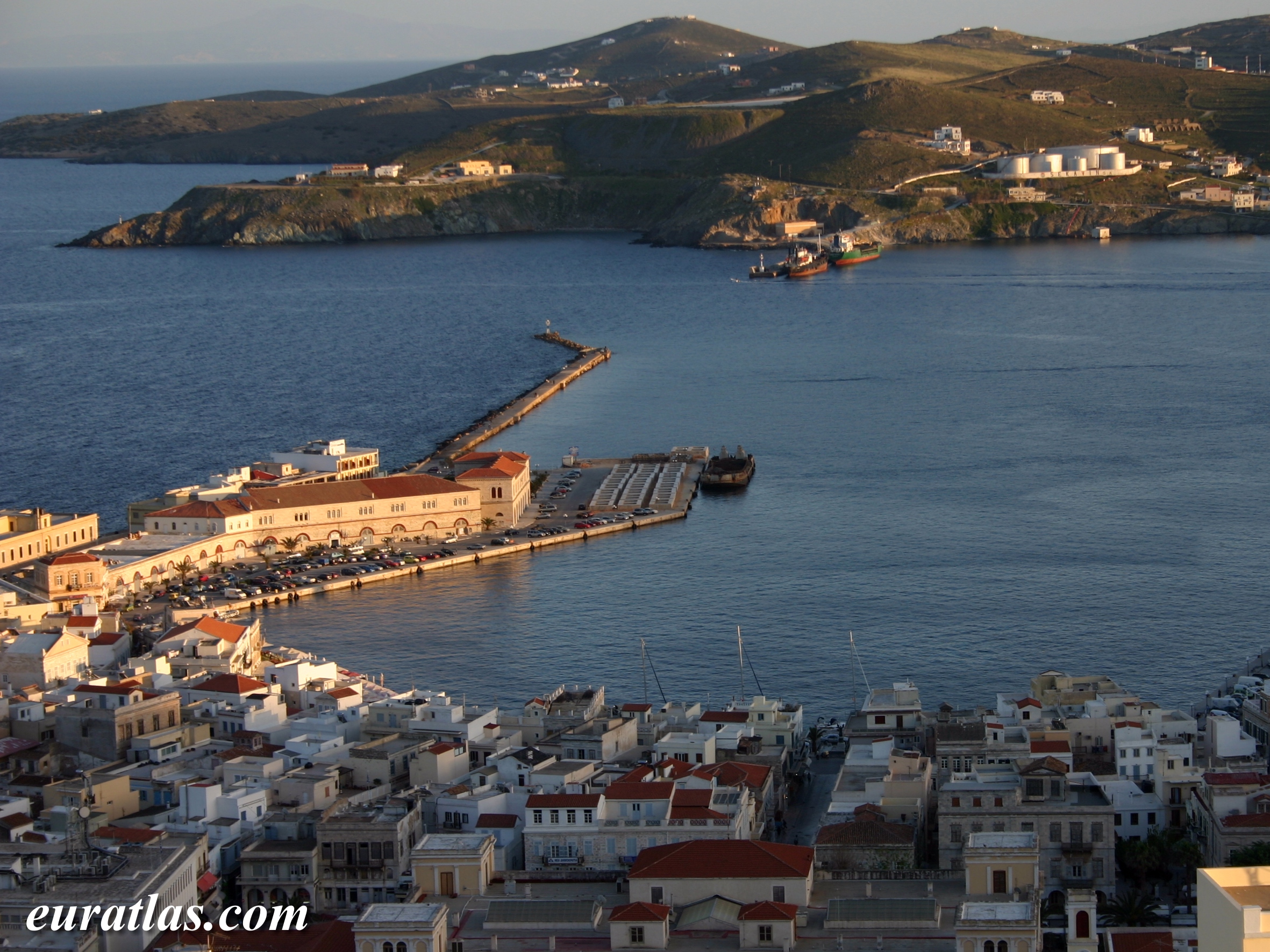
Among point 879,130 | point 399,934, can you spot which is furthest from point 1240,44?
point 399,934

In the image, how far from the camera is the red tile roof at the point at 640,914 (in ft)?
59.8

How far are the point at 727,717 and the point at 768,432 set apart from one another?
29.7 metres

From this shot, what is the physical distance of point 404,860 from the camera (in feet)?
69.2

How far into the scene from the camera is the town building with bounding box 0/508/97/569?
128ft

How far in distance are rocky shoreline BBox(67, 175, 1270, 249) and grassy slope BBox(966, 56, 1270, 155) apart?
74.6 feet

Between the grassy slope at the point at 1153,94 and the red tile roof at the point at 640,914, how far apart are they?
126m

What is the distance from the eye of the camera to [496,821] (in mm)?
21781

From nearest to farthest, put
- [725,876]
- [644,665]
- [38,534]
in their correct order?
[725,876] → [644,665] → [38,534]

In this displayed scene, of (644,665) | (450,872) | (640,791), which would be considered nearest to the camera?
(450,872)

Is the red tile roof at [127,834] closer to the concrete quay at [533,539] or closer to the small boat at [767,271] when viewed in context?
the concrete quay at [533,539]

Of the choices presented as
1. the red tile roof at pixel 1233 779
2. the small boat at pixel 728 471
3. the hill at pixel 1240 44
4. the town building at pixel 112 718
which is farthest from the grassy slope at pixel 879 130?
the red tile roof at pixel 1233 779

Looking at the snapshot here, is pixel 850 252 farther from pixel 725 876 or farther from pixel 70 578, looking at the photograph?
pixel 725 876

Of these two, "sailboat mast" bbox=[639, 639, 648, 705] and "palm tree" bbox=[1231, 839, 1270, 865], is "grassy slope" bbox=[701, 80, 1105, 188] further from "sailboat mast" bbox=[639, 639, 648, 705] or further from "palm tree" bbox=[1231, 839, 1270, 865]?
"palm tree" bbox=[1231, 839, 1270, 865]

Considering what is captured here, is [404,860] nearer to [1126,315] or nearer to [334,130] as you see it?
[1126,315]
